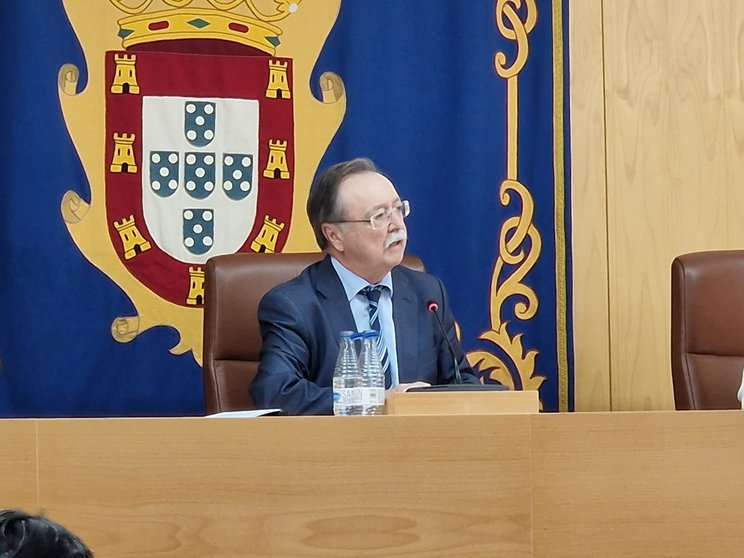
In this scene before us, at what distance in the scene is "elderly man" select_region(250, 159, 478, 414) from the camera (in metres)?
2.78

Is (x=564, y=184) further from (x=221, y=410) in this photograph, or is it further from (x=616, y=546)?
(x=616, y=546)

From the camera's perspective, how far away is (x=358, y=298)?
2.94 metres

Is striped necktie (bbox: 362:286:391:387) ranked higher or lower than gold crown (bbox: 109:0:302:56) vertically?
lower

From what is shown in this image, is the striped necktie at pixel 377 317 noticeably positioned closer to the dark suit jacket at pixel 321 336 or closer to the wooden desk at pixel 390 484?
the dark suit jacket at pixel 321 336

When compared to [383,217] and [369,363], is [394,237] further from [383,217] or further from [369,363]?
[369,363]

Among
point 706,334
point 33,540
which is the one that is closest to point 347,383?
point 706,334

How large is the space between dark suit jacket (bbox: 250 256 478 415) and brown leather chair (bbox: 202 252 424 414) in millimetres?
82

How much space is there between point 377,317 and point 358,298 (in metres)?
0.07

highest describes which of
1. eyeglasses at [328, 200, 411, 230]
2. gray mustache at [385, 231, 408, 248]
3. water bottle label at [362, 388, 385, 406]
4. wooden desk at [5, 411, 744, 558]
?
eyeglasses at [328, 200, 411, 230]

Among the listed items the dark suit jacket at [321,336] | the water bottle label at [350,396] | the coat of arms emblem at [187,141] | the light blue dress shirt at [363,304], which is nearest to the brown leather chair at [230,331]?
the dark suit jacket at [321,336]

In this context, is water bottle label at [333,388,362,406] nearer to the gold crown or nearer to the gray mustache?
the gray mustache

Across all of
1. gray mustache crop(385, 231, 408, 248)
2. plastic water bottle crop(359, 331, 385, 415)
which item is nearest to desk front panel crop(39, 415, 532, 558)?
plastic water bottle crop(359, 331, 385, 415)

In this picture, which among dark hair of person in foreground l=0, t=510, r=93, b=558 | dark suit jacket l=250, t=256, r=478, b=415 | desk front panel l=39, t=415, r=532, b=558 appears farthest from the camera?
dark suit jacket l=250, t=256, r=478, b=415

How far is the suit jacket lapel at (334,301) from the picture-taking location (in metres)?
2.85
